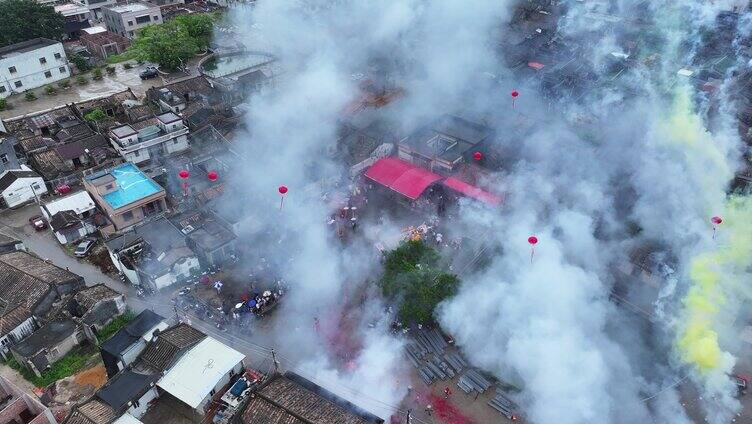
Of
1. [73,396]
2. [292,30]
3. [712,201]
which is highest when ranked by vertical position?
[292,30]

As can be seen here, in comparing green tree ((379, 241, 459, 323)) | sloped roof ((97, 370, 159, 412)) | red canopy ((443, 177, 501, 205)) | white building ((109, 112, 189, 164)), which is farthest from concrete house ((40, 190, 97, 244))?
red canopy ((443, 177, 501, 205))

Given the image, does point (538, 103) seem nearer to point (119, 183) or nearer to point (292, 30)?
point (292, 30)

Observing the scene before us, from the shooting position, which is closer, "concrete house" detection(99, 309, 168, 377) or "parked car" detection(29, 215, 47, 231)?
"concrete house" detection(99, 309, 168, 377)

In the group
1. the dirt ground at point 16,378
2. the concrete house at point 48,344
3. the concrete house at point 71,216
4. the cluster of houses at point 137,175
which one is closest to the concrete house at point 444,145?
the cluster of houses at point 137,175

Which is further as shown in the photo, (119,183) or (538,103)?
(538,103)

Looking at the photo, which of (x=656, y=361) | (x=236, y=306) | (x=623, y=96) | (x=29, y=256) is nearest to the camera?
(x=656, y=361)

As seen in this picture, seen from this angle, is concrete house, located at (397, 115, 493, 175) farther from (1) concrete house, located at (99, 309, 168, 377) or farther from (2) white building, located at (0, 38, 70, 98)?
(2) white building, located at (0, 38, 70, 98)

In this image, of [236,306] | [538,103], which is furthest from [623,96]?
[236,306]
